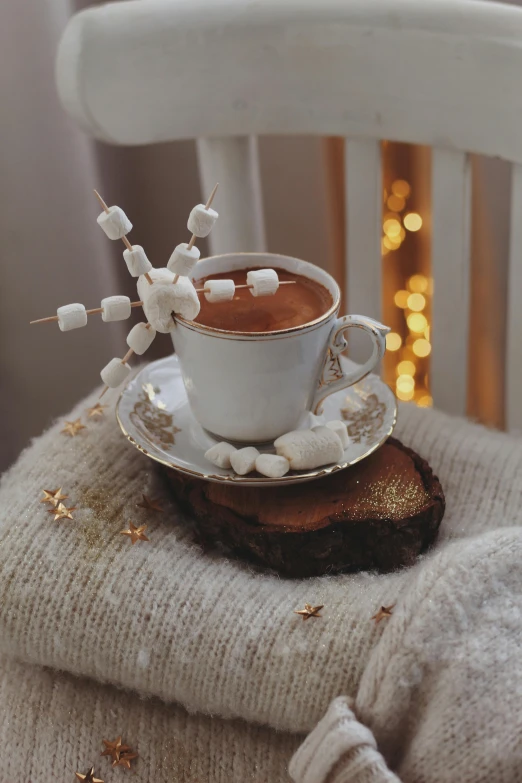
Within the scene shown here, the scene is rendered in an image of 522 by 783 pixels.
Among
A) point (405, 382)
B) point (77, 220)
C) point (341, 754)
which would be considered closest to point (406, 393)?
point (405, 382)

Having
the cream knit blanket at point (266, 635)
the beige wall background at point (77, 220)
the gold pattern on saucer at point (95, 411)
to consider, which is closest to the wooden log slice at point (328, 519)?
the cream knit blanket at point (266, 635)

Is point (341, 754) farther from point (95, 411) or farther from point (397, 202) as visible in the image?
point (397, 202)

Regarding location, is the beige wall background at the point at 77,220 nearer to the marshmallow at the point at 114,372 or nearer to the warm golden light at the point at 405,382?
the warm golden light at the point at 405,382

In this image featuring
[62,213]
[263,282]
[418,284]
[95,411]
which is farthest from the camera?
[418,284]

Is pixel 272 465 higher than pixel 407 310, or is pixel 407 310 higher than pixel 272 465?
pixel 272 465

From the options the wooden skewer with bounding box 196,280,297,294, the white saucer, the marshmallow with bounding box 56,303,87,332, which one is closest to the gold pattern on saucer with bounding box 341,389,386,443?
the white saucer

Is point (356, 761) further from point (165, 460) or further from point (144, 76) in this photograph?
point (144, 76)

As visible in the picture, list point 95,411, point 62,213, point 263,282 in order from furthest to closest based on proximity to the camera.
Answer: point 62,213, point 95,411, point 263,282

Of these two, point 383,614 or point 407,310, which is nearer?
point 383,614
